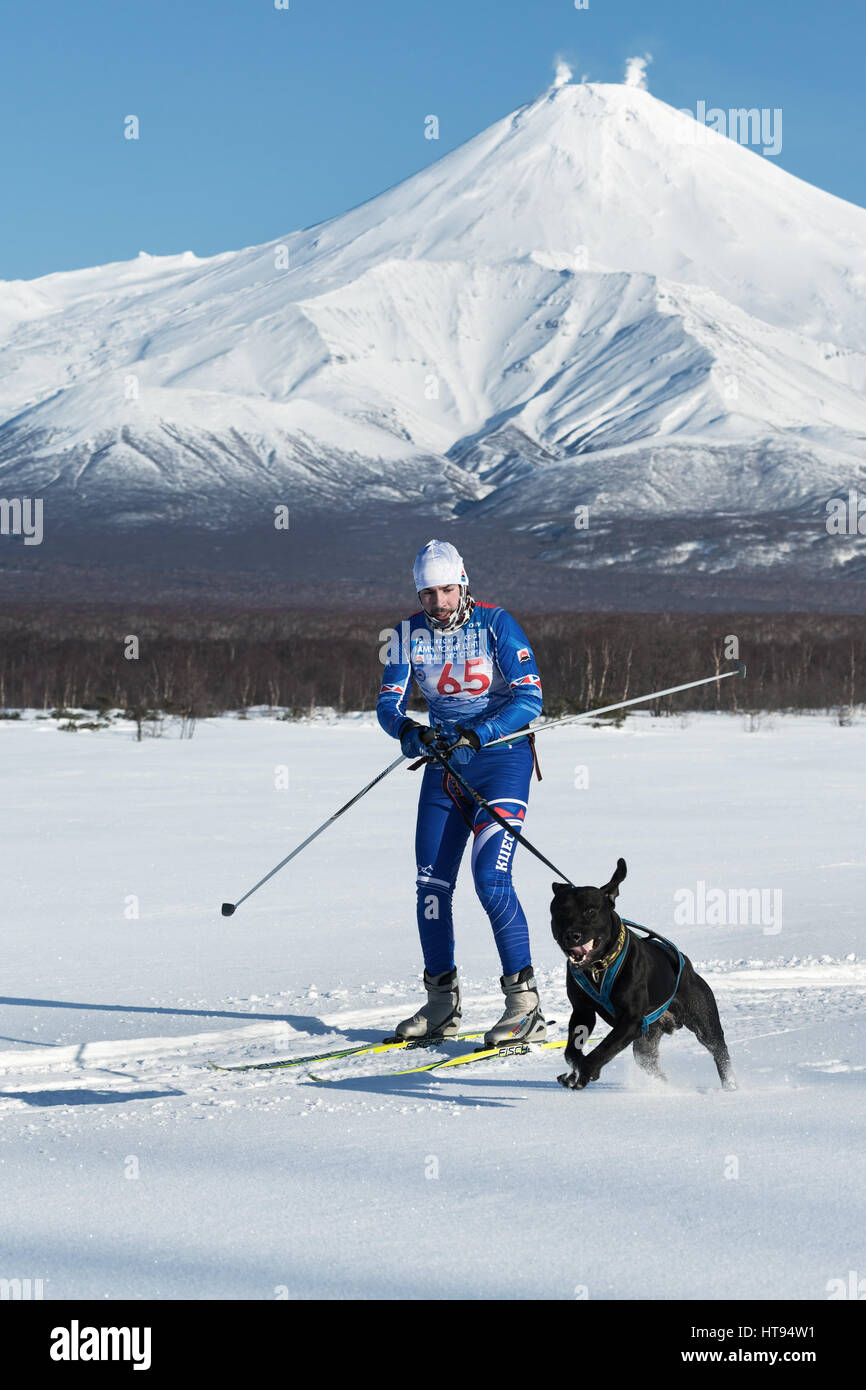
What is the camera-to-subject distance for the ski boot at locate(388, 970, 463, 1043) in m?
6.08

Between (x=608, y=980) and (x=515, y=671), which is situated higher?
(x=515, y=671)

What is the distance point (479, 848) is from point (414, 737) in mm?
486

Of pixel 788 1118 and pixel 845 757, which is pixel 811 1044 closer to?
pixel 788 1118

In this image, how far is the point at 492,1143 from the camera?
4.64 m

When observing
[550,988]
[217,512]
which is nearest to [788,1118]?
[550,988]

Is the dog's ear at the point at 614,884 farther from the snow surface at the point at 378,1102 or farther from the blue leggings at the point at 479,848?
the blue leggings at the point at 479,848

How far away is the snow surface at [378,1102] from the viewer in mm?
3689

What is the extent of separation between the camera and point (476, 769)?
20.2ft

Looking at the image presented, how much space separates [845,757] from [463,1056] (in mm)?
15563

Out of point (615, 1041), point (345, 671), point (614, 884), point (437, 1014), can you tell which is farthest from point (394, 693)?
point (345, 671)

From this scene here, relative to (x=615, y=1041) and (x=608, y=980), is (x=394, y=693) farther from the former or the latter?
(x=615, y=1041)

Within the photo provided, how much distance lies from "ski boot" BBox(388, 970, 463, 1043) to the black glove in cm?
88

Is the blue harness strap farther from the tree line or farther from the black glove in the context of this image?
the tree line

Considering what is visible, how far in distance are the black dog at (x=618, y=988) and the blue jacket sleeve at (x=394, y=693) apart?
1.30 meters
